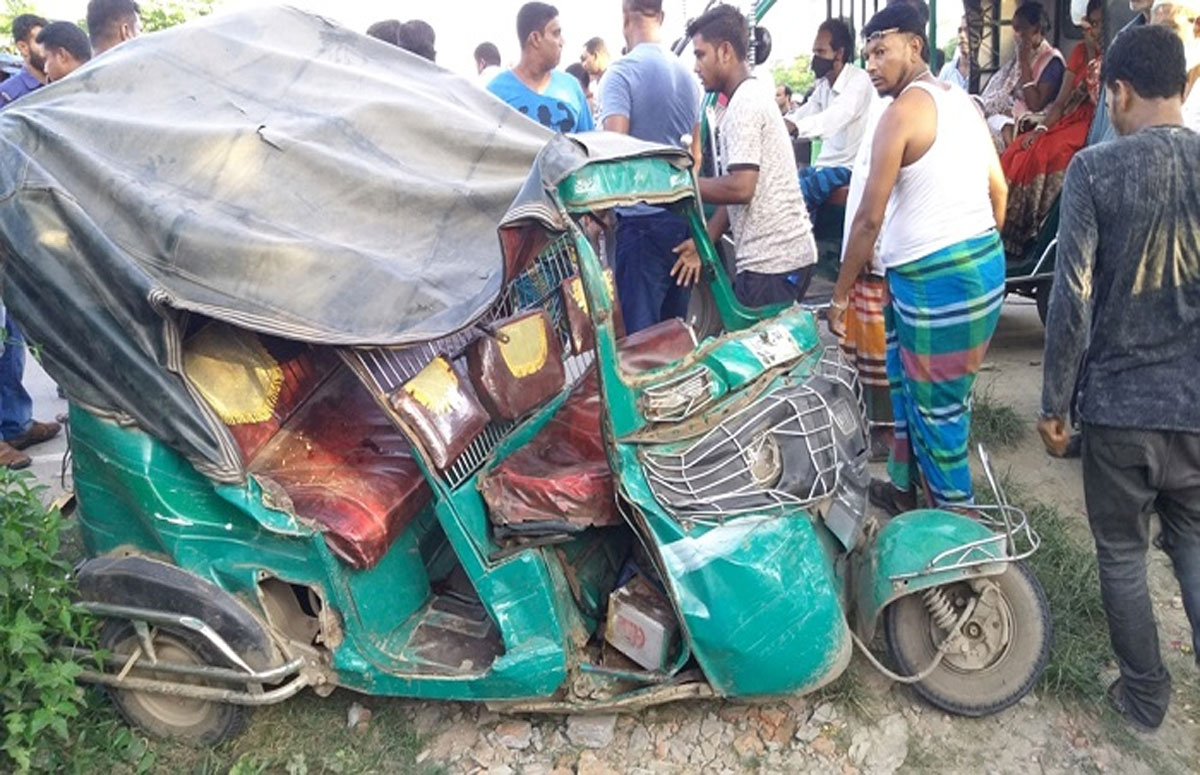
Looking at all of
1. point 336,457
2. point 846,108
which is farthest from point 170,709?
point 846,108

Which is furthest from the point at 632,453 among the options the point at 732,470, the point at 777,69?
the point at 777,69

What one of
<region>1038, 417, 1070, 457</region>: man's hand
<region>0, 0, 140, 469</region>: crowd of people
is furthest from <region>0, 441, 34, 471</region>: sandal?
<region>1038, 417, 1070, 457</region>: man's hand

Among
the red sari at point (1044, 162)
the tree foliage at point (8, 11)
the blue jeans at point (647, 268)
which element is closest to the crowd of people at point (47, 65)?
the blue jeans at point (647, 268)

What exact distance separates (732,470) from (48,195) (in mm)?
2101

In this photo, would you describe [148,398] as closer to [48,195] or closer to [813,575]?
[48,195]

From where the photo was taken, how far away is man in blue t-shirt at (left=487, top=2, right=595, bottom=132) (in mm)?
4789

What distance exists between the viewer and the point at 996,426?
4.71 m

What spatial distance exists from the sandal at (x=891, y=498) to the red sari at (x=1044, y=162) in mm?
2534

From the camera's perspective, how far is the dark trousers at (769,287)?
4062 millimetres

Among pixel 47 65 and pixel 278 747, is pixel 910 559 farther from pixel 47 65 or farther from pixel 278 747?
pixel 47 65

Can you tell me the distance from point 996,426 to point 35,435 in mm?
5410

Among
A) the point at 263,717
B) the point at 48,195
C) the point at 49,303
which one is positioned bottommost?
the point at 263,717

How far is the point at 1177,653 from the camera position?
313 cm

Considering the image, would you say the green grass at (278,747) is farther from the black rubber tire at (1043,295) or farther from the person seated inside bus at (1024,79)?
the person seated inside bus at (1024,79)
